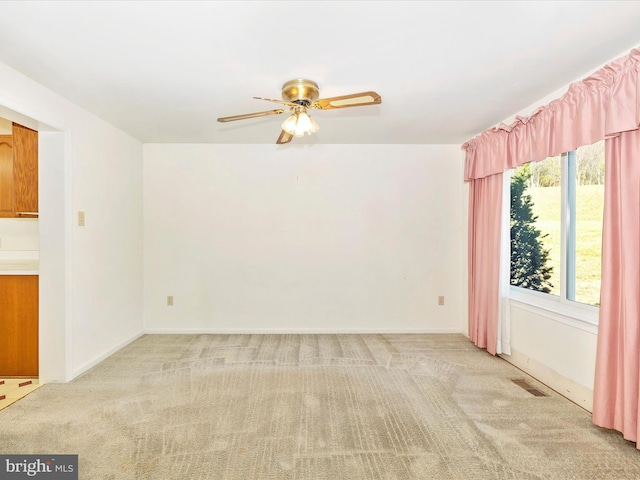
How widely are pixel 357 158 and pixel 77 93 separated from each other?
2.85m

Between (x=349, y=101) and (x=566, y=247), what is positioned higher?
(x=349, y=101)

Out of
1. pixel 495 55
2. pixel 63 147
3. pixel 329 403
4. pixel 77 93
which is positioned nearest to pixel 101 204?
pixel 63 147

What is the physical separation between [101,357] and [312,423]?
232cm

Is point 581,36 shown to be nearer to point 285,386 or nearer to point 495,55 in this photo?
point 495,55

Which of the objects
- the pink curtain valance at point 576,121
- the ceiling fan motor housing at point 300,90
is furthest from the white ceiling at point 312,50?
the pink curtain valance at point 576,121

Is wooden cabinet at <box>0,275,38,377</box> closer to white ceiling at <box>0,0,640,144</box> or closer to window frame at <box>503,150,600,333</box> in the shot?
white ceiling at <box>0,0,640,144</box>

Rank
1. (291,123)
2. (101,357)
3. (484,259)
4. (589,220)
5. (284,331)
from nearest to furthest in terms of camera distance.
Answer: (291,123)
(589,220)
(101,357)
(484,259)
(284,331)

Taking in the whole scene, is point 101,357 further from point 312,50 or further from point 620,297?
point 620,297

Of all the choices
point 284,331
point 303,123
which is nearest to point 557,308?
point 303,123

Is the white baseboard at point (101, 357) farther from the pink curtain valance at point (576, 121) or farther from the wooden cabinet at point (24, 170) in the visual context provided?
the pink curtain valance at point (576, 121)

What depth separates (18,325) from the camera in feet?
9.12

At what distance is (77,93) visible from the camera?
2553 millimetres

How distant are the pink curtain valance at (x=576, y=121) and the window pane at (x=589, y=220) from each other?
29cm

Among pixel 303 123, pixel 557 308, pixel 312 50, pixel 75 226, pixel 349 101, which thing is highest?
pixel 312 50
